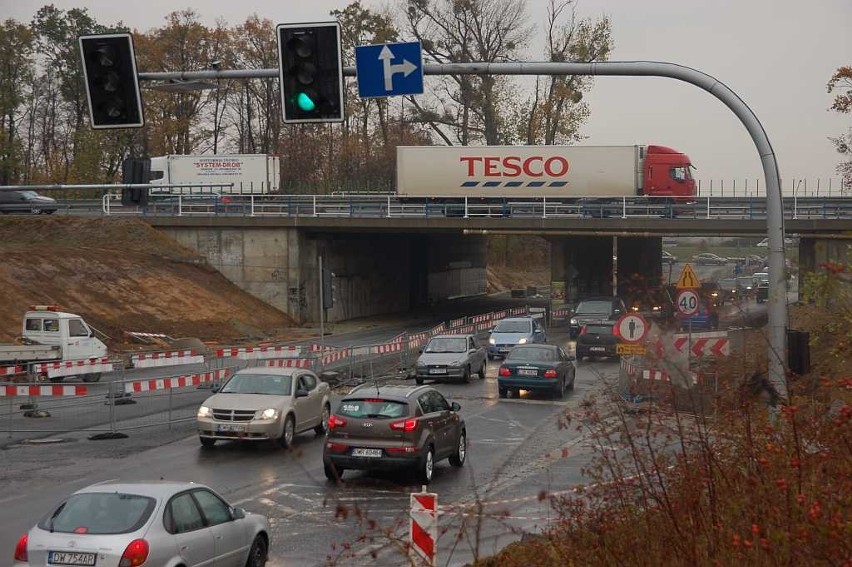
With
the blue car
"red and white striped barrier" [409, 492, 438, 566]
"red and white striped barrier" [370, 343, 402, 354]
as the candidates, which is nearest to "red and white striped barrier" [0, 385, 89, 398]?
"red and white striped barrier" [370, 343, 402, 354]

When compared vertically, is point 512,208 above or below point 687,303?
above

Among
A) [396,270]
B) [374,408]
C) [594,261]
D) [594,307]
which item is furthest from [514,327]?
[396,270]

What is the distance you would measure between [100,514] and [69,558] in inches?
21.7

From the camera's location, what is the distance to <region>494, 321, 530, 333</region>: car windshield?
42125 millimetres

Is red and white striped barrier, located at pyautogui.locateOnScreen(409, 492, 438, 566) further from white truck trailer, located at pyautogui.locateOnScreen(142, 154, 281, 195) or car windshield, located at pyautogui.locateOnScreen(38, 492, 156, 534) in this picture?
white truck trailer, located at pyautogui.locateOnScreen(142, 154, 281, 195)

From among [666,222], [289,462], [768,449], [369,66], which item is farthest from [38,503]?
[666,222]

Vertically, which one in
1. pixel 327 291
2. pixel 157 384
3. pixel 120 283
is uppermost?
pixel 327 291

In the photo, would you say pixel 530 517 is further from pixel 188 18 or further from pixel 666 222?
pixel 188 18

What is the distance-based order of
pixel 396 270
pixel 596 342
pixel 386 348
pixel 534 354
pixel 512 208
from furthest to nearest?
pixel 396 270 < pixel 512 208 < pixel 596 342 < pixel 386 348 < pixel 534 354

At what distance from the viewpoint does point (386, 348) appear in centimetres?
3675

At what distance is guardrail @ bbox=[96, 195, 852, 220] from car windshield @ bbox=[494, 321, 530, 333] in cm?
1112

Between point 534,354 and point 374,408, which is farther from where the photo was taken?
point 534,354

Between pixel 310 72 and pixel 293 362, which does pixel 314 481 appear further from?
pixel 293 362

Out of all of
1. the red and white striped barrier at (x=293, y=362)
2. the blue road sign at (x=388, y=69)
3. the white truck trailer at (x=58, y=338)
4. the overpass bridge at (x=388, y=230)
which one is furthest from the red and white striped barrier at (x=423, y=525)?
the overpass bridge at (x=388, y=230)
